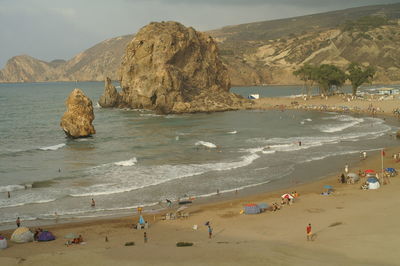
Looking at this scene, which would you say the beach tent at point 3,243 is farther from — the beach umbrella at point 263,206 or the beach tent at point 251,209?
the beach umbrella at point 263,206

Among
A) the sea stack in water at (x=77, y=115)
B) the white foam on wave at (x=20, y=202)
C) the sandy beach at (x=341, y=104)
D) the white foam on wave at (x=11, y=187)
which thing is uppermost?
the sea stack in water at (x=77, y=115)

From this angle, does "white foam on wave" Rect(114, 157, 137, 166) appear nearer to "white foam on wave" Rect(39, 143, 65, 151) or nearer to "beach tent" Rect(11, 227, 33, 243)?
"white foam on wave" Rect(39, 143, 65, 151)

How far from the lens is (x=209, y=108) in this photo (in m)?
100

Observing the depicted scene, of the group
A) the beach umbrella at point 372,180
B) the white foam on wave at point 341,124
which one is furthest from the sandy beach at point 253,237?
the white foam on wave at point 341,124

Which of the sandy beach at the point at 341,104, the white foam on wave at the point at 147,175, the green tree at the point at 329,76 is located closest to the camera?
the white foam on wave at the point at 147,175

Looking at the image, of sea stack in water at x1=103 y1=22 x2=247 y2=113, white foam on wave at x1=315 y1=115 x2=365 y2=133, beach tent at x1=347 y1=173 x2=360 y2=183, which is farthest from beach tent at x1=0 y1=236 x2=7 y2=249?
sea stack in water at x1=103 y1=22 x2=247 y2=113

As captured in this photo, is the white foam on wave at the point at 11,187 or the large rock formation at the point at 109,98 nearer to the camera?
the white foam on wave at the point at 11,187

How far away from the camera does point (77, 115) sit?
62.3 meters

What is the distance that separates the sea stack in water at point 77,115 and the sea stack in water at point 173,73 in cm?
3511

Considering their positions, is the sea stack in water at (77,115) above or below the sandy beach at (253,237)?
above

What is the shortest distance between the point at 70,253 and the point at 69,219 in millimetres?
8367

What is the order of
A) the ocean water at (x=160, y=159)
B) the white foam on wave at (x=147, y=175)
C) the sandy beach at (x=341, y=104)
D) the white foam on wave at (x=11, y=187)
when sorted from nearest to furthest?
the ocean water at (x=160, y=159) → the white foam on wave at (x=147, y=175) → the white foam on wave at (x=11, y=187) → the sandy beach at (x=341, y=104)

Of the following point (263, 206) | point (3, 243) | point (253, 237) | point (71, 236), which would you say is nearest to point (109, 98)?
point (263, 206)

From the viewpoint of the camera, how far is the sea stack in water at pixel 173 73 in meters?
97.8
